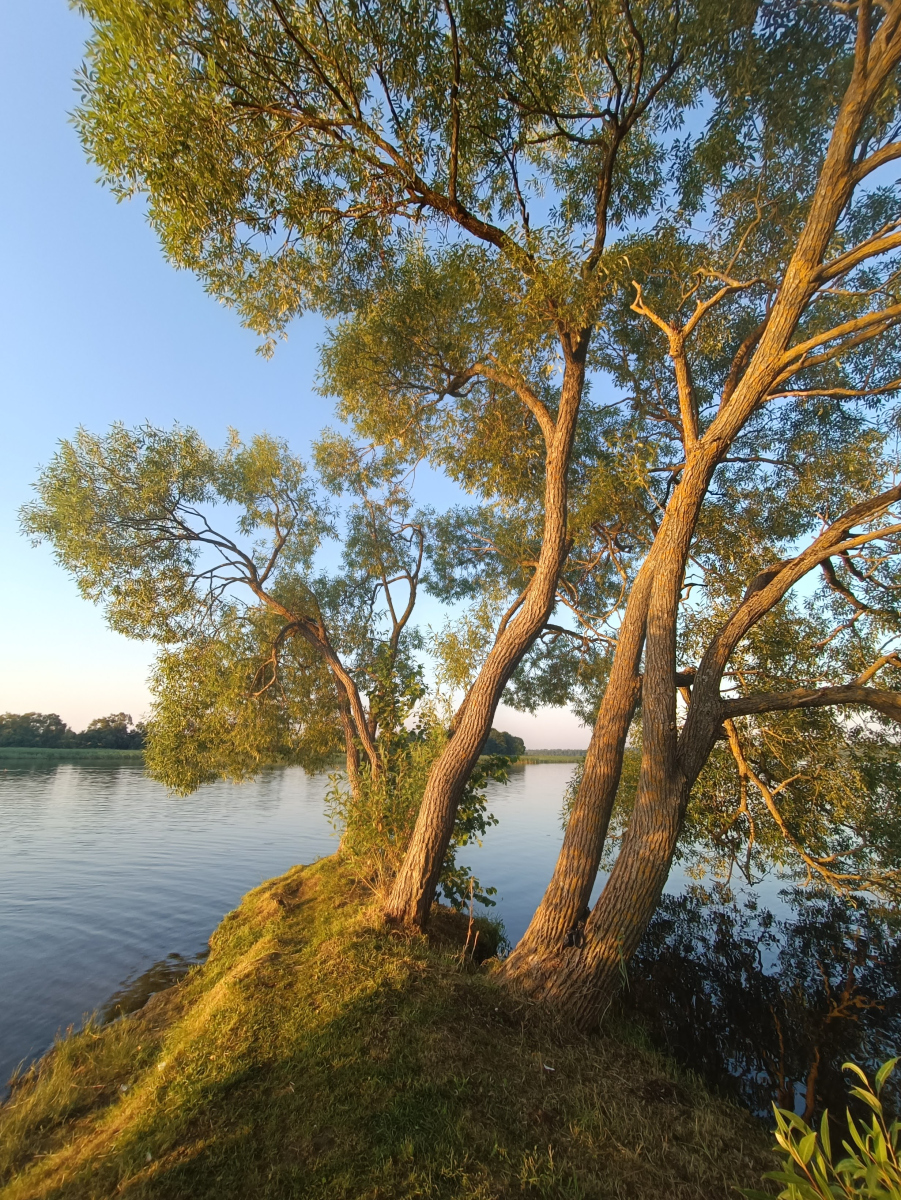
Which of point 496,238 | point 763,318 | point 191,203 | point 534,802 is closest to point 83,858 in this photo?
point 191,203

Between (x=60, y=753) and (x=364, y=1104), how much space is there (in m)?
66.6

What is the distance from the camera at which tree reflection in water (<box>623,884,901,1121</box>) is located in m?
5.91

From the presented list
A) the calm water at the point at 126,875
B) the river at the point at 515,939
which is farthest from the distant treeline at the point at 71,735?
the river at the point at 515,939

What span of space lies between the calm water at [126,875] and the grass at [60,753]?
2795 cm

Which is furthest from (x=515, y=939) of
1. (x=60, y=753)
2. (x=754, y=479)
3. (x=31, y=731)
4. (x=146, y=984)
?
(x=31, y=731)

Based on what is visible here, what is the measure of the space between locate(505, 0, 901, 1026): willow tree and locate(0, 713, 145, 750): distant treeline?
63.3 metres

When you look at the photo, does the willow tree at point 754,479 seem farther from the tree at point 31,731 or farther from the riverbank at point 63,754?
the tree at point 31,731

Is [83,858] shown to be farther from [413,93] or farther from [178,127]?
[413,93]

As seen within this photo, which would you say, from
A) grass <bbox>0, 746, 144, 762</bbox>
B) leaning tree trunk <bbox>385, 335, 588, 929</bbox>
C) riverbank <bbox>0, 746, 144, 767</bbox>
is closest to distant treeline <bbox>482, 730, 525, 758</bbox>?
leaning tree trunk <bbox>385, 335, 588, 929</bbox>

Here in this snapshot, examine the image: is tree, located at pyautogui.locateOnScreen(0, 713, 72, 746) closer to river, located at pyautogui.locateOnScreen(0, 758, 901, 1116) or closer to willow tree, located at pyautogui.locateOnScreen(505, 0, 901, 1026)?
river, located at pyautogui.locateOnScreen(0, 758, 901, 1116)

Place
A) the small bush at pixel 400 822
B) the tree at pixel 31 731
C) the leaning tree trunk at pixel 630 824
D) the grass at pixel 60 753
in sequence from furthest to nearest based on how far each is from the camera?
the tree at pixel 31 731, the grass at pixel 60 753, the small bush at pixel 400 822, the leaning tree trunk at pixel 630 824

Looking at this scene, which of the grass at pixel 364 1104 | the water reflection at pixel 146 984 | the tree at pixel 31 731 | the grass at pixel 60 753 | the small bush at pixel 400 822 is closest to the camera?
the grass at pixel 364 1104

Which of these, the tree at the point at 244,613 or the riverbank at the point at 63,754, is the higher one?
the tree at the point at 244,613

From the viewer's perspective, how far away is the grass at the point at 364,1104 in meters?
3.16
